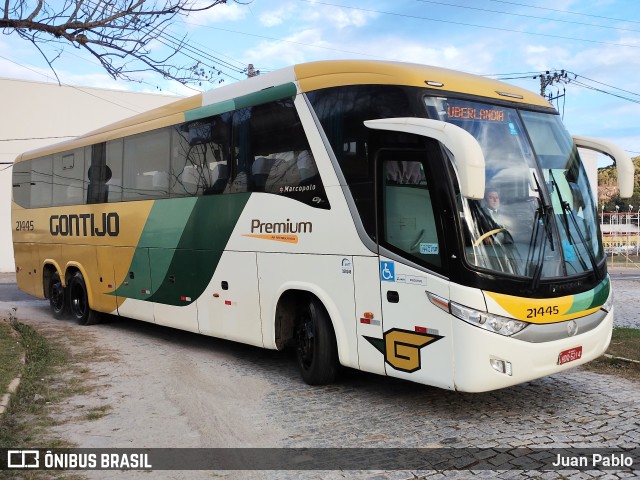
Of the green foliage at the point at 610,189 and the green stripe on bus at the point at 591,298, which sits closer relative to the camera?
the green stripe on bus at the point at 591,298

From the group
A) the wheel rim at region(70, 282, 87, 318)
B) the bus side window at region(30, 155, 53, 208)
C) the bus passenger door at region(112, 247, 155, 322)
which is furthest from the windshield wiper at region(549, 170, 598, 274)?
the bus side window at region(30, 155, 53, 208)

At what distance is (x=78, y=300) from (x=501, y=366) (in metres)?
9.57

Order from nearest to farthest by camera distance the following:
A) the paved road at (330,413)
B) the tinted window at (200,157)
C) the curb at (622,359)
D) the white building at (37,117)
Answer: the paved road at (330,413), the curb at (622,359), the tinted window at (200,157), the white building at (37,117)

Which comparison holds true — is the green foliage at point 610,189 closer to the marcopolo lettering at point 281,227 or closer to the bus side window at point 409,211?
the marcopolo lettering at point 281,227

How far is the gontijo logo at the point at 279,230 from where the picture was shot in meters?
7.15

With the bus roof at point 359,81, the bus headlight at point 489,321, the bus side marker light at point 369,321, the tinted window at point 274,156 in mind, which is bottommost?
the bus side marker light at point 369,321

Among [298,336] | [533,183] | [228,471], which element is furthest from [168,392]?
[533,183]

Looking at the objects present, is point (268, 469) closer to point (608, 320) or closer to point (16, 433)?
point (16, 433)

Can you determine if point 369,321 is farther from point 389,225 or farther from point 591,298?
point 591,298

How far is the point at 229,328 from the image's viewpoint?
8.45m

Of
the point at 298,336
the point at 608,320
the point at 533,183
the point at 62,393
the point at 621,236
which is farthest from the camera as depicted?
the point at 621,236

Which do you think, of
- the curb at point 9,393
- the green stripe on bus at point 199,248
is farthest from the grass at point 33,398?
the green stripe on bus at point 199,248

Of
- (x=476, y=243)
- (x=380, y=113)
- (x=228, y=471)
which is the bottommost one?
(x=228, y=471)

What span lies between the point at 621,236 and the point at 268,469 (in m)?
45.7
